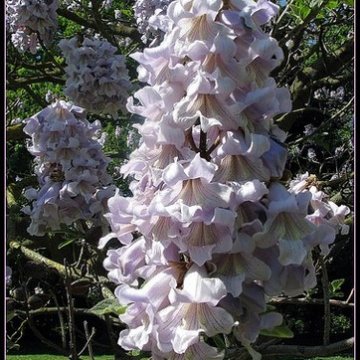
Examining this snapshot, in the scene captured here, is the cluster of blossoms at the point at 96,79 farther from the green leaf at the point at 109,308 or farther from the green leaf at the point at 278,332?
the green leaf at the point at 278,332

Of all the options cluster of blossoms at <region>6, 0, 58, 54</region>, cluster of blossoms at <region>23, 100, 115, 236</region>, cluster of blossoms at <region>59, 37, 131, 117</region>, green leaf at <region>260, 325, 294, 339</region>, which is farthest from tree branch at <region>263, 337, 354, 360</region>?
cluster of blossoms at <region>6, 0, 58, 54</region>

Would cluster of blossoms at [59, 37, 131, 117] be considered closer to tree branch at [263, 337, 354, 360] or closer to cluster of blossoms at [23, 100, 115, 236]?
cluster of blossoms at [23, 100, 115, 236]

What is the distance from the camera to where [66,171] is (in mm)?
1508

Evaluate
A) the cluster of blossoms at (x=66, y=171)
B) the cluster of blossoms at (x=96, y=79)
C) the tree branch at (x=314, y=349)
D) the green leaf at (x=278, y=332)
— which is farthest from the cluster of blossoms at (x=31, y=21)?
the green leaf at (x=278, y=332)

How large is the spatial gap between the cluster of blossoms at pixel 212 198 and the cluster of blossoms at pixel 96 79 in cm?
108

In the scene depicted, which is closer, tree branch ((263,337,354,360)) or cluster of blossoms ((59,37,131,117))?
tree branch ((263,337,354,360))

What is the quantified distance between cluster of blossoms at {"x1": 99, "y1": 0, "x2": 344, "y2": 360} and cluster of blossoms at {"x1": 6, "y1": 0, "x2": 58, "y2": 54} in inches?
57.5

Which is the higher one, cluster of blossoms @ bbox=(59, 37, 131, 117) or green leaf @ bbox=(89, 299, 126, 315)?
cluster of blossoms @ bbox=(59, 37, 131, 117)

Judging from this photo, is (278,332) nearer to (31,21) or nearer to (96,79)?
(96,79)

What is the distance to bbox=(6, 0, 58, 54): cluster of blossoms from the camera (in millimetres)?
2139

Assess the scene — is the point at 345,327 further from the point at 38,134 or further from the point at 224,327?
the point at 224,327

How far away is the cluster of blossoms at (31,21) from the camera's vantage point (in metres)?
2.14

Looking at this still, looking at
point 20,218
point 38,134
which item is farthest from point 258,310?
point 20,218

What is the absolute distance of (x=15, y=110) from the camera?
10.2 ft
